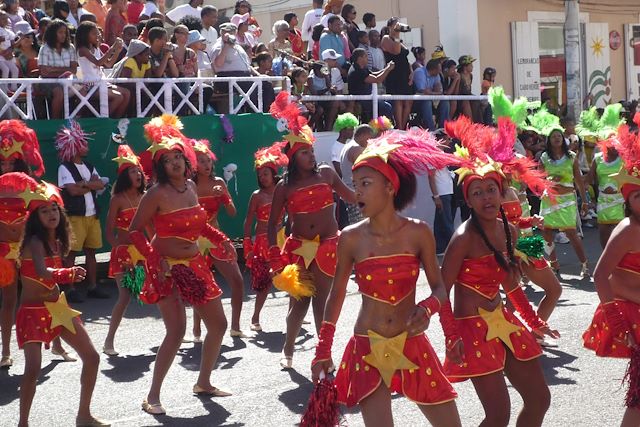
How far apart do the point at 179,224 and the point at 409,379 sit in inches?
113

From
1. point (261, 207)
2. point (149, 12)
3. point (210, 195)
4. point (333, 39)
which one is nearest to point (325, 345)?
point (210, 195)

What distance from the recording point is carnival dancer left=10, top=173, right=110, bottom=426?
6.32 meters

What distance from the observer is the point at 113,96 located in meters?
12.3

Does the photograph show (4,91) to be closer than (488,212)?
No

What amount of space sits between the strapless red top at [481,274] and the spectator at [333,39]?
33.8ft

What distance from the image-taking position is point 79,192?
11609 millimetres

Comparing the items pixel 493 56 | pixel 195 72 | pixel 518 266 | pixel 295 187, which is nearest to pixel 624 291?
pixel 518 266

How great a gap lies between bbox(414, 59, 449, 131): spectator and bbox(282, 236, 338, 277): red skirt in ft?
26.5

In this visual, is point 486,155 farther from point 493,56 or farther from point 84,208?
point 493,56

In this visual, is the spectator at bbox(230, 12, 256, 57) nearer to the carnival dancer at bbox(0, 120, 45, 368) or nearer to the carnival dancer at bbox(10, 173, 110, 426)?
the carnival dancer at bbox(0, 120, 45, 368)

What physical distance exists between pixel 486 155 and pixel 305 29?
11515 millimetres

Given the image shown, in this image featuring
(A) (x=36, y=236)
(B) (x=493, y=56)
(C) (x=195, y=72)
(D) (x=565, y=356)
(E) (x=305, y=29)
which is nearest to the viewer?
(A) (x=36, y=236)

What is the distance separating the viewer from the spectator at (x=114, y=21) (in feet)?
45.1

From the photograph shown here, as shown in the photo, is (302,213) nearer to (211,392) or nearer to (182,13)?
(211,392)
